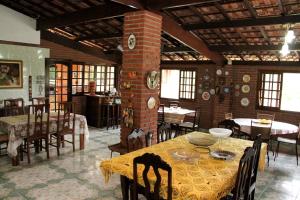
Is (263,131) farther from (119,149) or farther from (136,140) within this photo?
(136,140)

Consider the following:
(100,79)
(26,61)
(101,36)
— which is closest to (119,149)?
(101,36)

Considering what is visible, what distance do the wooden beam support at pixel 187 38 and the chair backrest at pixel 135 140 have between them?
8.31 ft

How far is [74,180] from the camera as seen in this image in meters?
4.19

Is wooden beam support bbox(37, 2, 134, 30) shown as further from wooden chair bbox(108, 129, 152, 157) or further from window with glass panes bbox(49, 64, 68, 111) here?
wooden chair bbox(108, 129, 152, 157)

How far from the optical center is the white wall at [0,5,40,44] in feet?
22.0

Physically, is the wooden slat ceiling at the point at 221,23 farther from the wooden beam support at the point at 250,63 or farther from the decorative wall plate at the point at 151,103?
the decorative wall plate at the point at 151,103

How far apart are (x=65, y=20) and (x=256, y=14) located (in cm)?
406

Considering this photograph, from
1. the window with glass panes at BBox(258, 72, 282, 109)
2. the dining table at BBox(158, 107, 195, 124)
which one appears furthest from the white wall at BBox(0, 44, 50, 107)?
the window with glass panes at BBox(258, 72, 282, 109)

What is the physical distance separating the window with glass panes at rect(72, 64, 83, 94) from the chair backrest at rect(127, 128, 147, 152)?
5574 mm

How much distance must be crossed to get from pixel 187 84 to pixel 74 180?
20.3ft

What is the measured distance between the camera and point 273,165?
17.6 feet

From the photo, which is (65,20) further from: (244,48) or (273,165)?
(273,165)

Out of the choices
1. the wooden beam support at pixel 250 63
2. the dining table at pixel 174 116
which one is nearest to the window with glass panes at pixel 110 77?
the wooden beam support at pixel 250 63

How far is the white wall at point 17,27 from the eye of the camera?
264 inches
